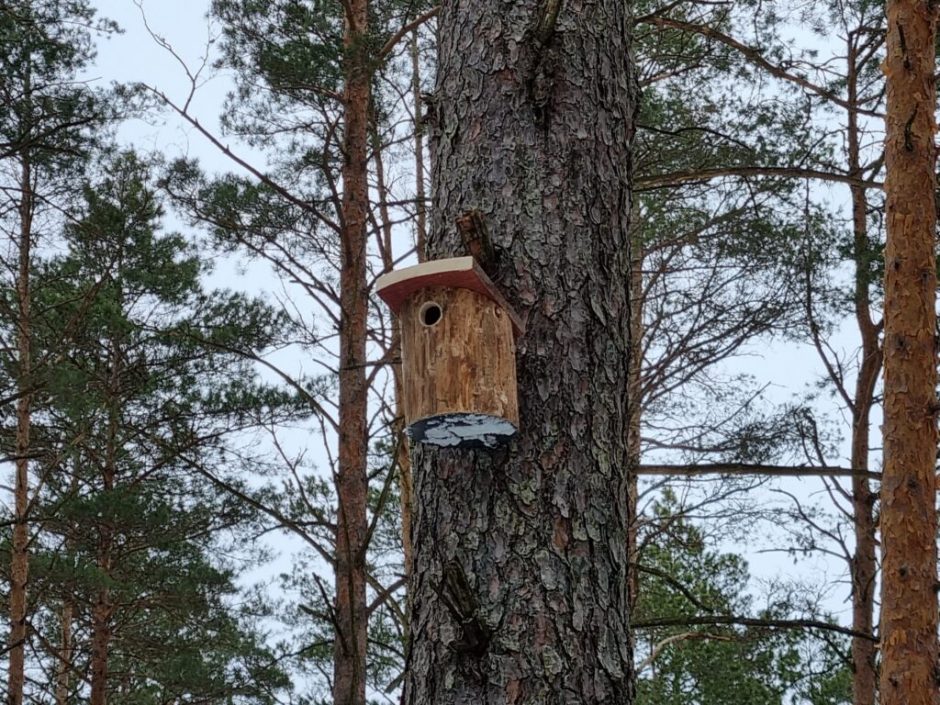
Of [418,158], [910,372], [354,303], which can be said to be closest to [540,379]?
[910,372]

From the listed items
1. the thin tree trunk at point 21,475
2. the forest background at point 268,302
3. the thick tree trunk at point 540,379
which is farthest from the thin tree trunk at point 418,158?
the thick tree trunk at point 540,379

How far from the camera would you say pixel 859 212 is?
26.9 feet

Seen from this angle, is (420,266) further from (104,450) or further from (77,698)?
(77,698)

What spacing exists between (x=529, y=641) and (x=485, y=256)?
718 mm

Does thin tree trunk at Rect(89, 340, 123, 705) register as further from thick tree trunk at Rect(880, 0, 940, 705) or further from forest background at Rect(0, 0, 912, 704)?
thick tree trunk at Rect(880, 0, 940, 705)

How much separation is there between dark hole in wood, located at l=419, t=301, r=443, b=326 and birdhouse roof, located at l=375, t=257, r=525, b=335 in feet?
0.13

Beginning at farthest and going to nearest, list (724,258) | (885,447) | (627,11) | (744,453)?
(724,258) → (744,453) → (885,447) → (627,11)

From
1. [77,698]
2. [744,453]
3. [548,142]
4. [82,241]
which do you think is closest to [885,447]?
[744,453]

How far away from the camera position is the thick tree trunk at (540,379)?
1.85m

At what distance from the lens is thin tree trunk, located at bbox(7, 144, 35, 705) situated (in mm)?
7965

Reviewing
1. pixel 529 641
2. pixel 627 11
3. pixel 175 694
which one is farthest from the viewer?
pixel 175 694

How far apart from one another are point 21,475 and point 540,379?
777cm

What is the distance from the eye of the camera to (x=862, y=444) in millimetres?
7766

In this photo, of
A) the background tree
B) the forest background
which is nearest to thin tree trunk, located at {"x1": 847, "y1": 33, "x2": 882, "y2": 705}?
the forest background
